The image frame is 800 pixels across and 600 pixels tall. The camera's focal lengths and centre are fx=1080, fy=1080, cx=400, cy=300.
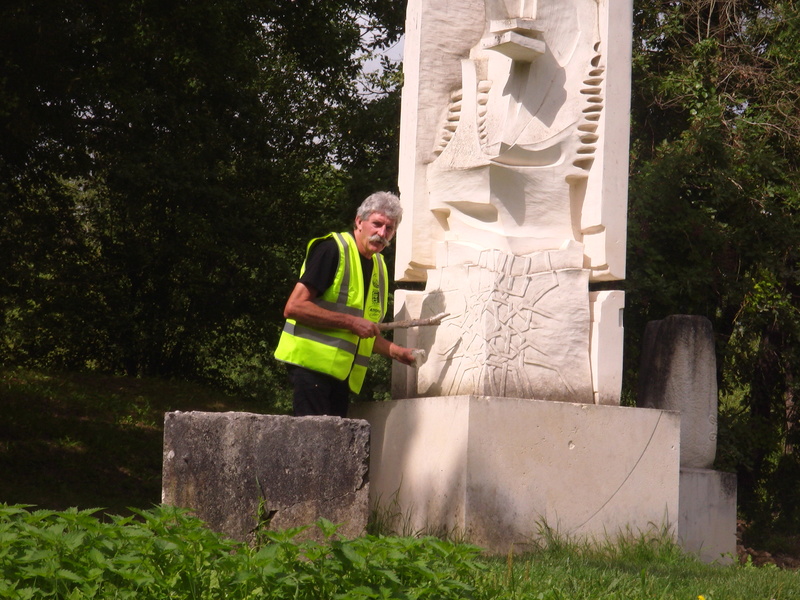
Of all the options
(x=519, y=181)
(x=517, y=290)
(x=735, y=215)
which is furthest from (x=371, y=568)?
(x=735, y=215)


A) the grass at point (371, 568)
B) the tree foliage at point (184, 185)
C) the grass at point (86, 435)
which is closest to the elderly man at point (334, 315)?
the grass at point (371, 568)

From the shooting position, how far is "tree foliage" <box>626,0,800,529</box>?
10078 mm

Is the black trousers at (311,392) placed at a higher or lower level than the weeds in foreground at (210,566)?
higher

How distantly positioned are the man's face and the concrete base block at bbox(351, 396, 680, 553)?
2.54ft

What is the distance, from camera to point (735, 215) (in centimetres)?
1036

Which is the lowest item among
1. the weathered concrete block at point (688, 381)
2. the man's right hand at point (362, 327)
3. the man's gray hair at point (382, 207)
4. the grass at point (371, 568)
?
the grass at point (371, 568)

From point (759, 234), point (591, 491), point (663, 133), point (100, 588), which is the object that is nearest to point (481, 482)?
point (591, 491)

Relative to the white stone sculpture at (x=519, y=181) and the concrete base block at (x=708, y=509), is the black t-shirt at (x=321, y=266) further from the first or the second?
the concrete base block at (x=708, y=509)

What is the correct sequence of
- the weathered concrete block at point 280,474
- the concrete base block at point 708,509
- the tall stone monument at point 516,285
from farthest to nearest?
the concrete base block at point 708,509, the tall stone monument at point 516,285, the weathered concrete block at point 280,474

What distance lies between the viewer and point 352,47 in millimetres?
12211

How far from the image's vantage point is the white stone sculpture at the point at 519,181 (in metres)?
5.25

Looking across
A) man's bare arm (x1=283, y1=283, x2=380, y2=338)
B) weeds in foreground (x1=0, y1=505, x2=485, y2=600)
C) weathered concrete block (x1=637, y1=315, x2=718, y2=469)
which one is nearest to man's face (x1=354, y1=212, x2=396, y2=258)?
man's bare arm (x1=283, y1=283, x2=380, y2=338)

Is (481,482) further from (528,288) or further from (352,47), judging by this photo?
(352,47)

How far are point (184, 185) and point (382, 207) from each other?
691cm
